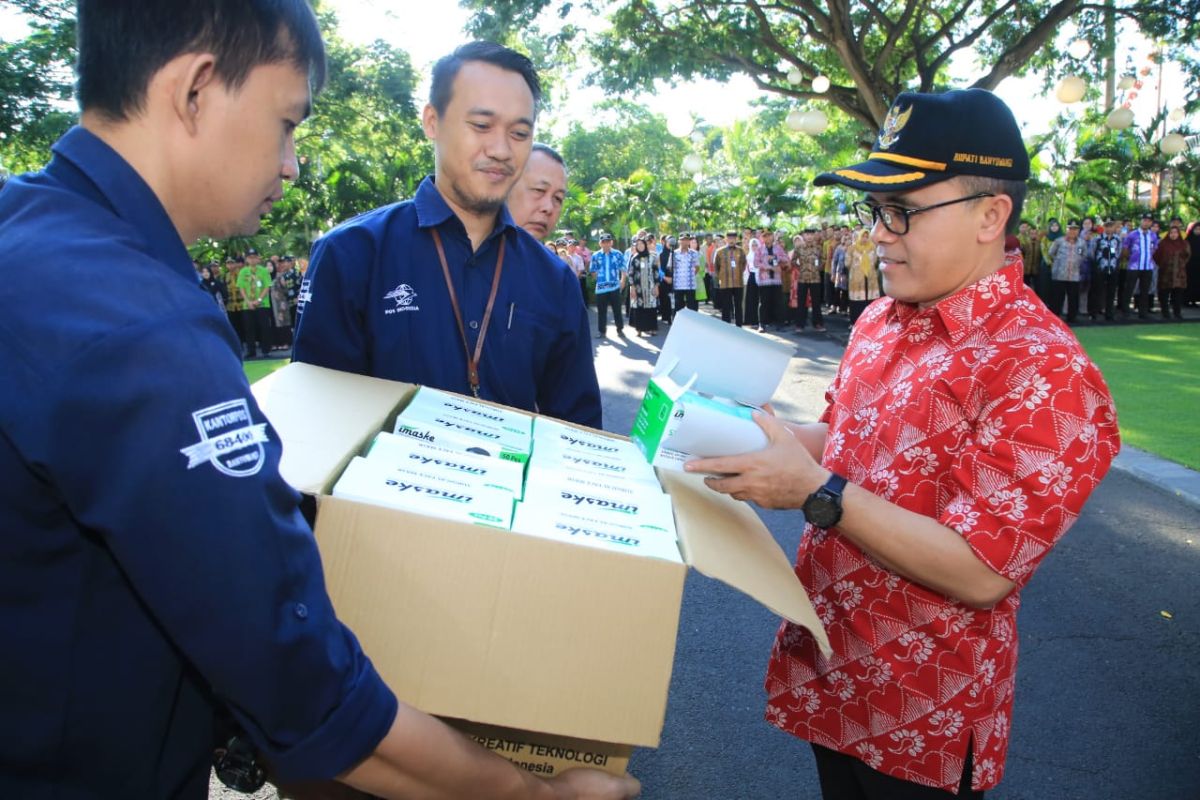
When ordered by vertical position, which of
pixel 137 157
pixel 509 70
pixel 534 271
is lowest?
pixel 534 271

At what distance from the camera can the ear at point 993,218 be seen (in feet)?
5.65

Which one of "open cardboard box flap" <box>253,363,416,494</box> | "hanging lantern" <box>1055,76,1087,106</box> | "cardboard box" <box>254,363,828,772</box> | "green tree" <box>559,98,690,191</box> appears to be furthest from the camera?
"green tree" <box>559,98,690,191</box>

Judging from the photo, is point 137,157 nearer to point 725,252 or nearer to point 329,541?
point 329,541

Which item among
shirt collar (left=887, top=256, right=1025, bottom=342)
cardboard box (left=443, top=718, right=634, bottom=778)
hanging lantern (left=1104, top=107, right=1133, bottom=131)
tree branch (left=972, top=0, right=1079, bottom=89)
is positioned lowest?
cardboard box (left=443, top=718, right=634, bottom=778)

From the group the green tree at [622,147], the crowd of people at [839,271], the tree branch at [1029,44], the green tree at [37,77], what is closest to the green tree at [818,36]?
the tree branch at [1029,44]

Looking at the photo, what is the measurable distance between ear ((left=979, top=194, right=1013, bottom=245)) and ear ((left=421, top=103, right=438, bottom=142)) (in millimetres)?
1574

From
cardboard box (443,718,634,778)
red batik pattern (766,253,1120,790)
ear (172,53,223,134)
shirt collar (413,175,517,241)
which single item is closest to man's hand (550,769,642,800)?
cardboard box (443,718,634,778)

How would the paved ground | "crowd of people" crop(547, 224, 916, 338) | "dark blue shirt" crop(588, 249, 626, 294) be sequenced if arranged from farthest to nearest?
"dark blue shirt" crop(588, 249, 626, 294) → "crowd of people" crop(547, 224, 916, 338) → the paved ground

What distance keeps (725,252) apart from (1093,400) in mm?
17619

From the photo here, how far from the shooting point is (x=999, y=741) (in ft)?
5.70

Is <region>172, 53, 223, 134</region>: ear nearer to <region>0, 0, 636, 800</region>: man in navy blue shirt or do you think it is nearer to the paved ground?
<region>0, 0, 636, 800</region>: man in navy blue shirt

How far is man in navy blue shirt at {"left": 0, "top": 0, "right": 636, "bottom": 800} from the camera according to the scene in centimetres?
83

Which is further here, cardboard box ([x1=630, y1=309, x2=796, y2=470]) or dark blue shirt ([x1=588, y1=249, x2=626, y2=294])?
dark blue shirt ([x1=588, y1=249, x2=626, y2=294])

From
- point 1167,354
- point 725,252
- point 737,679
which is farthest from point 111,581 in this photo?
point 725,252
